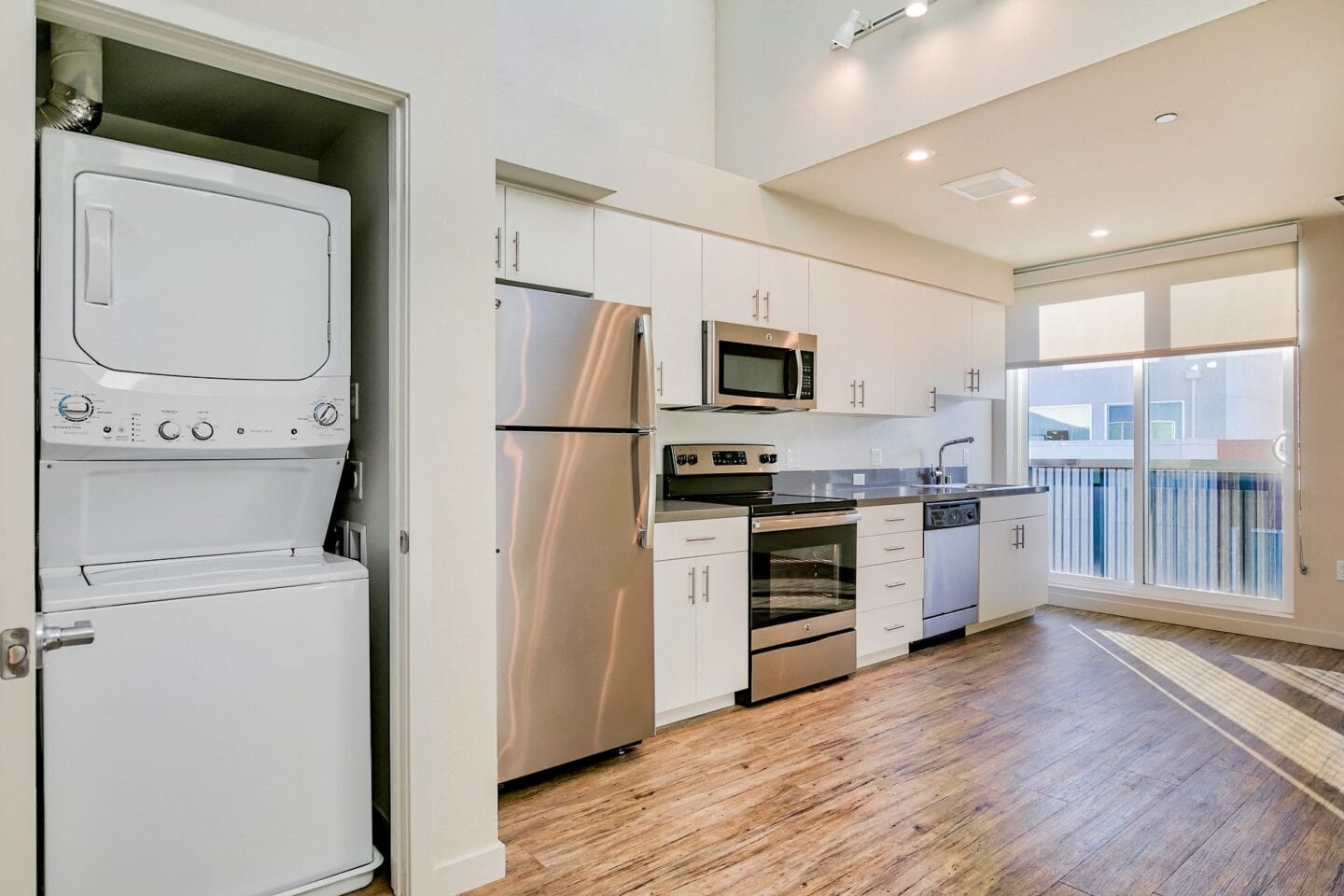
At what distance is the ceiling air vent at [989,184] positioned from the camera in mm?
3523

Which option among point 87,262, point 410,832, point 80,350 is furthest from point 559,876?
point 87,262

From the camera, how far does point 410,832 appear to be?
1.85 metres


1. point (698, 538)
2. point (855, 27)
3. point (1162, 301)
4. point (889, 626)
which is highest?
point (855, 27)

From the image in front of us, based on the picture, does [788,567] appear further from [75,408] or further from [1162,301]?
[1162,301]

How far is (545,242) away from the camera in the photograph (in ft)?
9.61

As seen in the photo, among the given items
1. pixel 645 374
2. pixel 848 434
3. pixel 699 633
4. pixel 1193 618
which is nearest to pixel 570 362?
pixel 645 374

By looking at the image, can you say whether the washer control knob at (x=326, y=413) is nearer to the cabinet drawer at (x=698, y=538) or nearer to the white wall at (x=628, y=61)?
the cabinet drawer at (x=698, y=538)

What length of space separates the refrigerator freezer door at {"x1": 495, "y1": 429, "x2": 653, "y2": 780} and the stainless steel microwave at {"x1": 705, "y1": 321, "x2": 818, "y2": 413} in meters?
0.87

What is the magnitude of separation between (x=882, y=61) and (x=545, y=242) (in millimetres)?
1601

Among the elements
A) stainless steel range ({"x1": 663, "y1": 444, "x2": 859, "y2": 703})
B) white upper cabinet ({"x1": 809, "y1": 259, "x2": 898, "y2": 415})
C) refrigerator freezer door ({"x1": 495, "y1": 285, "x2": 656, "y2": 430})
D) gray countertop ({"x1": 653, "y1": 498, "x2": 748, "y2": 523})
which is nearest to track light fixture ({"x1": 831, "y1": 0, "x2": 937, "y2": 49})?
white upper cabinet ({"x1": 809, "y1": 259, "x2": 898, "y2": 415})

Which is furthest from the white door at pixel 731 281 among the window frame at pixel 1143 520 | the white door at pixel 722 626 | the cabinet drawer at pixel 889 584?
the window frame at pixel 1143 520

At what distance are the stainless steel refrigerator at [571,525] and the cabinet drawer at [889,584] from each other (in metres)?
1.39
